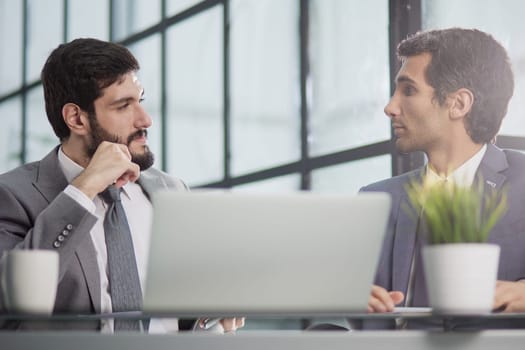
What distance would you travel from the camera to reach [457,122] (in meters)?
2.97

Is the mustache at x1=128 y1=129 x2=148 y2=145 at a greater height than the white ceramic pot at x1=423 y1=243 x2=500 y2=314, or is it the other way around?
the mustache at x1=128 y1=129 x2=148 y2=145

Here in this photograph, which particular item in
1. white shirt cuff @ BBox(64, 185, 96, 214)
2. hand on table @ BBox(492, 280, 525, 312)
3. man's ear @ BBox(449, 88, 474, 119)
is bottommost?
hand on table @ BBox(492, 280, 525, 312)

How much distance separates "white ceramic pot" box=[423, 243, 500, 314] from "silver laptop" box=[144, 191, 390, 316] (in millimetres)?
119

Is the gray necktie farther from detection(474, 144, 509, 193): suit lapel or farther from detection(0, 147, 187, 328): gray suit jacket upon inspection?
detection(474, 144, 509, 193): suit lapel

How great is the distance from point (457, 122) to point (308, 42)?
6.56 feet

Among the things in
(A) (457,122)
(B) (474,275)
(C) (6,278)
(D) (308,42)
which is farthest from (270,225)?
(D) (308,42)

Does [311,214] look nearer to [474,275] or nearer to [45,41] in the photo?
[474,275]

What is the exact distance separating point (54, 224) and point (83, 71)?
0.86 meters

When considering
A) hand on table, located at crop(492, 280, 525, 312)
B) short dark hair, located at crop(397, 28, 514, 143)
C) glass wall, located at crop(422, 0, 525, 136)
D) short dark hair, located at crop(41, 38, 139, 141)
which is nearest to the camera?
hand on table, located at crop(492, 280, 525, 312)

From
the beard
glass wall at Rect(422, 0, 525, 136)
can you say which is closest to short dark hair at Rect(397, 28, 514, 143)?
glass wall at Rect(422, 0, 525, 136)

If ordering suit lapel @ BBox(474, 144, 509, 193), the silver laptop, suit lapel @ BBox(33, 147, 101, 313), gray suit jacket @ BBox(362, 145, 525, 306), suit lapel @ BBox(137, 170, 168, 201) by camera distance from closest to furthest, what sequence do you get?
the silver laptop, suit lapel @ BBox(33, 147, 101, 313), gray suit jacket @ BBox(362, 145, 525, 306), suit lapel @ BBox(474, 144, 509, 193), suit lapel @ BBox(137, 170, 168, 201)

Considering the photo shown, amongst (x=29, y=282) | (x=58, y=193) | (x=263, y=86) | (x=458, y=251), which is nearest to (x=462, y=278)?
(x=458, y=251)

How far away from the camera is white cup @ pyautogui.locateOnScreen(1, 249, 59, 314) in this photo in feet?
4.59

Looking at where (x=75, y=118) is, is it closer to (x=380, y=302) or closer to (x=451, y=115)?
(x=451, y=115)
